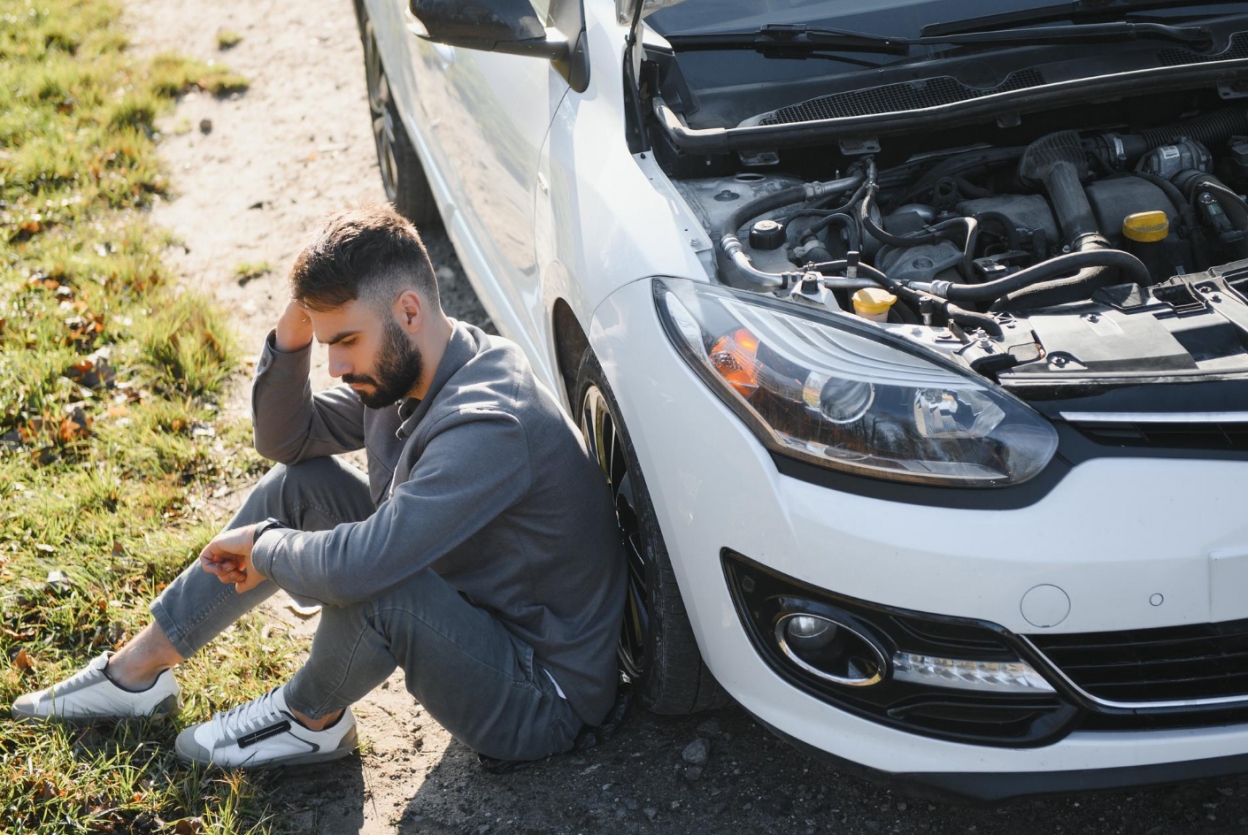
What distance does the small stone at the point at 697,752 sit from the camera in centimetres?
248

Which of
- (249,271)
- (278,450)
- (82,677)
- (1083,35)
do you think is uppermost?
(1083,35)

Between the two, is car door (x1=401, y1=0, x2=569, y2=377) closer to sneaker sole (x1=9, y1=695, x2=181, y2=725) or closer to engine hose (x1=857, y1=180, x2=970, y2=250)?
engine hose (x1=857, y1=180, x2=970, y2=250)

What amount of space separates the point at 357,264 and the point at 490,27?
69 cm

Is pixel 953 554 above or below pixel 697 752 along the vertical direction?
above

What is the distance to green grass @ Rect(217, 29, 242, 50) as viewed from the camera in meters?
6.95

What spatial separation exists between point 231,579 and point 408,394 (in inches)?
21.5

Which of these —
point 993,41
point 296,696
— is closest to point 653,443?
point 296,696

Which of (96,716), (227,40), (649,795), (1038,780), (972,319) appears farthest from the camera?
(227,40)

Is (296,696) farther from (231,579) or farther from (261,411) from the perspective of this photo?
(261,411)

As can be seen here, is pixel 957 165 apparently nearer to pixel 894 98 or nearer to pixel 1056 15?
pixel 894 98

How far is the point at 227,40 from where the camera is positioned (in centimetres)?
696

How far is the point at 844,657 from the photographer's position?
76.0 inches

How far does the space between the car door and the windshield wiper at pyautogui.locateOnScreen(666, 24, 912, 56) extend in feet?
1.19

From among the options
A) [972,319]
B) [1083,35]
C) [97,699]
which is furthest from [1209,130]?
[97,699]
